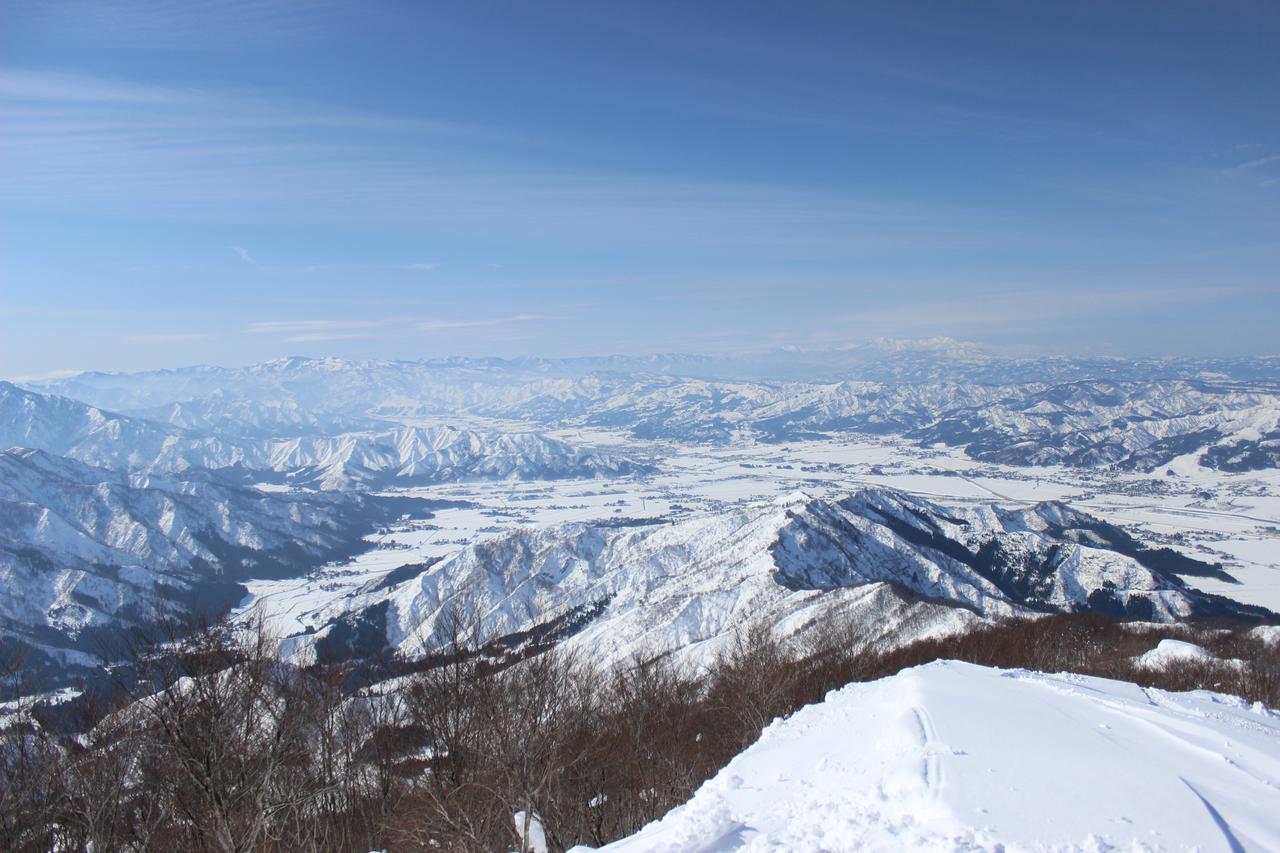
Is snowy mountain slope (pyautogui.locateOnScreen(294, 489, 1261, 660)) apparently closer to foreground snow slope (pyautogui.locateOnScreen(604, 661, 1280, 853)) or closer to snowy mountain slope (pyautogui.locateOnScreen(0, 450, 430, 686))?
snowy mountain slope (pyautogui.locateOnScreen(0, 450, 430, 686))

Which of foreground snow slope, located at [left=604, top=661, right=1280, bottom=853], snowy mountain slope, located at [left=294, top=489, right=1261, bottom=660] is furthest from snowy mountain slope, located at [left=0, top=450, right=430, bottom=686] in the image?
foreground snow slope, located at [left=604, top=661, right=1280, bottom=853]

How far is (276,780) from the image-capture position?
15109 mm

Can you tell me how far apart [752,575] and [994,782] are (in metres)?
87.5

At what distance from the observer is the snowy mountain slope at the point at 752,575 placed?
87438 mm

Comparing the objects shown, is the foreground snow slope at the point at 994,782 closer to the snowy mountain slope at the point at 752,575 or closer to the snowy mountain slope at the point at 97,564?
the snowy mountain slope at the point at 752,575

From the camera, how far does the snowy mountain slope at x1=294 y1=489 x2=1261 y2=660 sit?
87.4 m

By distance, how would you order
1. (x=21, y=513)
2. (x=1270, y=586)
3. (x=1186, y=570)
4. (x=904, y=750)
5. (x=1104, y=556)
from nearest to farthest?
(x=904, y=750), (x=1104, y=556), (x=1270, y=586), (x=1186, y=570), (x=21, y=513)

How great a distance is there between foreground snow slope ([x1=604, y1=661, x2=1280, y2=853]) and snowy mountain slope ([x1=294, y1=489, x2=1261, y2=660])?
62.7 metres

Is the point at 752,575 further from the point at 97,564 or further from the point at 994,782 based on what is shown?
the point at 97,564

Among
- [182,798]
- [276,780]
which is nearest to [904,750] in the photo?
[276,780]

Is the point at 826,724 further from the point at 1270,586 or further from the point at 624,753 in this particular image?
the point at 1270,586

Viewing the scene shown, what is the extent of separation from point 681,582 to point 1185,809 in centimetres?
9914

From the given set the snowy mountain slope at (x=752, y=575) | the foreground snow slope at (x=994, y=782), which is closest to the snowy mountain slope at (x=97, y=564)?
the snowy mountain slope at (x=752, y=575)

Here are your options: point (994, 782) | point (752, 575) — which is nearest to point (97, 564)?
point (752, 575)
